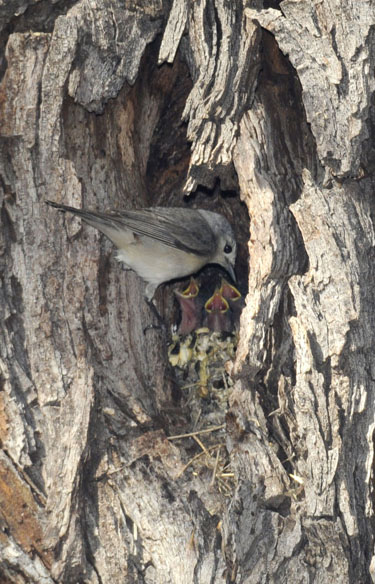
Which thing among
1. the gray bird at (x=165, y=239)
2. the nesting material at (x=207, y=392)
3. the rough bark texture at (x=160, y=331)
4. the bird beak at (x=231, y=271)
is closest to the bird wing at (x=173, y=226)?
the gray bird at (x=165, y=239)

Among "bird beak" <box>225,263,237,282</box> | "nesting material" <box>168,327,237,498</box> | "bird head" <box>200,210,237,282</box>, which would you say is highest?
"bird head" <box>200,210,237,282</box>

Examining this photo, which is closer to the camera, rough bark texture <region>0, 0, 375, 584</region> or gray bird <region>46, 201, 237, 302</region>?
rough bark texture <region>0, 0, 375, 584</region>

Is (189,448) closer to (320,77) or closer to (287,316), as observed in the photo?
(287,316)

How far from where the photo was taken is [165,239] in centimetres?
745

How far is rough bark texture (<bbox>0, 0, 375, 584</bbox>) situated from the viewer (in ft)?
16.6

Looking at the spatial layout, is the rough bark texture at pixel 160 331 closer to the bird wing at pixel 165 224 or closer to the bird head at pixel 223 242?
the bird wing at pixel 165 224

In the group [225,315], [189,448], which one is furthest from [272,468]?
[225,315]

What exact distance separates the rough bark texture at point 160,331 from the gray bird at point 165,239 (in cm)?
16

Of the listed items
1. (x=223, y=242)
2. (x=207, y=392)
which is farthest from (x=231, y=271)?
(x=207, y=392)

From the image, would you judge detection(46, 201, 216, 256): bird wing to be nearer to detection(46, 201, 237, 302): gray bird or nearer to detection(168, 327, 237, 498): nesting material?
detection(46, 201, 237, 302): gray bird

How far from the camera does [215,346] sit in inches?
312

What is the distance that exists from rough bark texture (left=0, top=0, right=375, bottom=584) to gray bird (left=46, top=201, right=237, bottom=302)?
0.16 metres

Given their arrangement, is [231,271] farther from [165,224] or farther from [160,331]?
[160,331]

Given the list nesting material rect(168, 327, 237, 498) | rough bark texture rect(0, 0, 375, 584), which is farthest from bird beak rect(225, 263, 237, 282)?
rough bark texture rect(0, 0, 375, 584)
